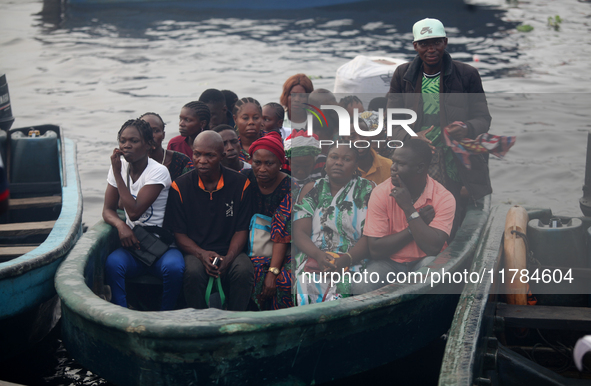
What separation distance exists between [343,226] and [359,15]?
1726cm

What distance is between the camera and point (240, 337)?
8.48 feet

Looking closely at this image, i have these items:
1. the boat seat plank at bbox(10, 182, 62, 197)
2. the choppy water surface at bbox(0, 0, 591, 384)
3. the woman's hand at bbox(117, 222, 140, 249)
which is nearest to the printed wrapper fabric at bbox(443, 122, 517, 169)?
the woman's hand at bbox(117, 222, 140, 249)

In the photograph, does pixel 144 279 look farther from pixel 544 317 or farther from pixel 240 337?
pixel 544 317

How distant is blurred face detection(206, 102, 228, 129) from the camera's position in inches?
Answer: 201

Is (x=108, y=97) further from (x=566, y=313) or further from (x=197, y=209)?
(x=566, y=313)

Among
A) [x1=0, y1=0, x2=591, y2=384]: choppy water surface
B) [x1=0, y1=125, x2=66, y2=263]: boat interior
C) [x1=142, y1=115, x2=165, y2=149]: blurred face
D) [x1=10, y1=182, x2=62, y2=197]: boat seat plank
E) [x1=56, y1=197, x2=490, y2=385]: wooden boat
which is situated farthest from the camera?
[x1=0, y1=0, x2=591, y2=384]: choppy water surface

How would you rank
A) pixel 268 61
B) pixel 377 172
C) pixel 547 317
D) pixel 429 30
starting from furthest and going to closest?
1. pixel 268 61
2. pixel 377 172
3. pixel 429 30
4. pixel 547 317

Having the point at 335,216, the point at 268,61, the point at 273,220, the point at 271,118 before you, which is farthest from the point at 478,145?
the point at 268,61

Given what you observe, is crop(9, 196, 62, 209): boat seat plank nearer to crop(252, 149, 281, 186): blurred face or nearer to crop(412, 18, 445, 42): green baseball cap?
crop(252, 149, 281, 186): blurred face

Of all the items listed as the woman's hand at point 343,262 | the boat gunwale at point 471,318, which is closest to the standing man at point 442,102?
the boat gunwale at point 471,318

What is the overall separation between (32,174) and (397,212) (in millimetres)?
3948

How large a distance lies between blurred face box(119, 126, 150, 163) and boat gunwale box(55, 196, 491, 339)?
65cm

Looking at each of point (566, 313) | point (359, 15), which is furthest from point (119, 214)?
point (359, 15)

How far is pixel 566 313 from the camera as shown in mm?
3119
